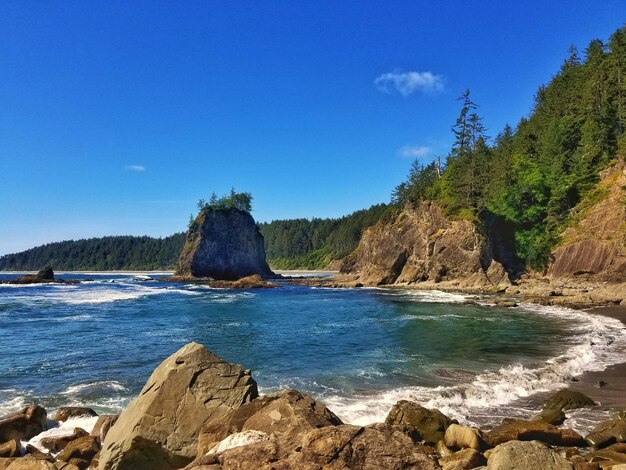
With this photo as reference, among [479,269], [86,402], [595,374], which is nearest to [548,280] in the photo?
[479,269]

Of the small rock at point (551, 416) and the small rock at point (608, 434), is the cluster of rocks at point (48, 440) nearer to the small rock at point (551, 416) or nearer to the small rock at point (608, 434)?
the small rock at point (551, 416)

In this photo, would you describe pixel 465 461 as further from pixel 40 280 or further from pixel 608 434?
pixel 40 280

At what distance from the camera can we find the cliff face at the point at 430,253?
6600cm

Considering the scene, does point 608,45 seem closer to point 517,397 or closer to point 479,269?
point 479,269

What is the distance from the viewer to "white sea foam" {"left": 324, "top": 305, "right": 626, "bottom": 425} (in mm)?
13641

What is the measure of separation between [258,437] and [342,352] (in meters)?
17.1

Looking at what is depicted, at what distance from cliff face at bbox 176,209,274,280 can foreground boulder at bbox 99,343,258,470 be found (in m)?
106

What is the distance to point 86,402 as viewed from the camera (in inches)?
593

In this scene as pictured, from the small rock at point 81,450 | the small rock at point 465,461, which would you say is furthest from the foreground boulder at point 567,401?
the small rock at point 81,450

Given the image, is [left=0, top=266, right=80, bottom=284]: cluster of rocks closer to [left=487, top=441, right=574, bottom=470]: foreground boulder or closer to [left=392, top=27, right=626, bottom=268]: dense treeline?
[left=392, top=27, right=626, bottom=268]: dense treeline

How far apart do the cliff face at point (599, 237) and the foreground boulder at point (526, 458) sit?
50206mm

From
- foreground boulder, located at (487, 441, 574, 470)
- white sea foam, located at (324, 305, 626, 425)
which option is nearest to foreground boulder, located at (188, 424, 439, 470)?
foreground boulder, located at (487, 441, 574, 470)

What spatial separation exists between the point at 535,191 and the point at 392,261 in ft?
91.8

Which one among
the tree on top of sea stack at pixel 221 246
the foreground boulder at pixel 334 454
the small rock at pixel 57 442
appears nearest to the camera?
the foreground boulder at pixel 334 454
